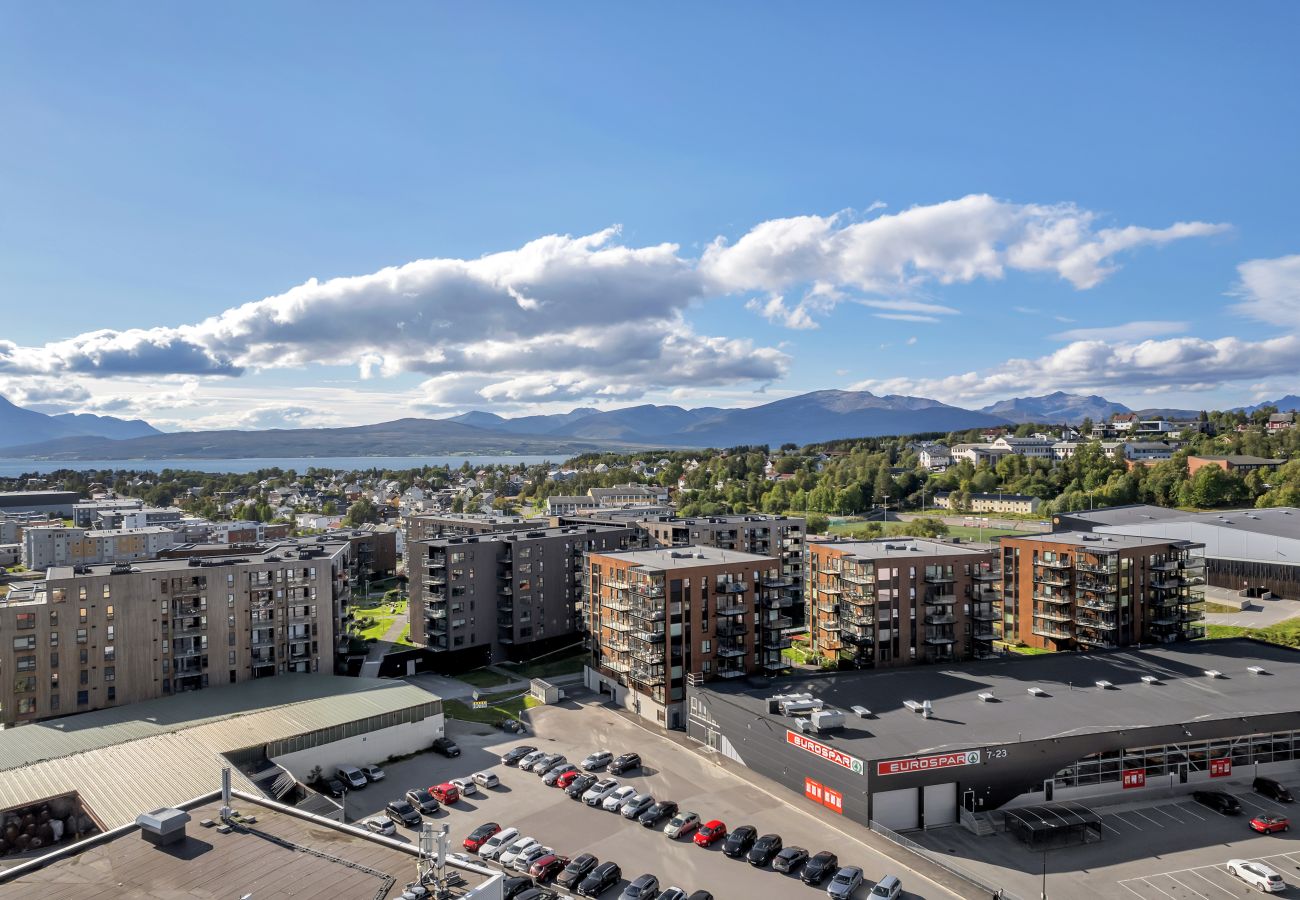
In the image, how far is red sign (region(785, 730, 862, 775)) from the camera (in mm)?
39469

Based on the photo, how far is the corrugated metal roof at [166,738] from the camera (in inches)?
1495


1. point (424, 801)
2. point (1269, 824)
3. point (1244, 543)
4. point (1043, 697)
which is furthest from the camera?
point (1244, 543)

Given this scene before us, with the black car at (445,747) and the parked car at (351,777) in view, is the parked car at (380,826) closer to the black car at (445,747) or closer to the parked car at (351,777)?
the parked car at (351,777)

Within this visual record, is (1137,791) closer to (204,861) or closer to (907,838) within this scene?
(907,838)

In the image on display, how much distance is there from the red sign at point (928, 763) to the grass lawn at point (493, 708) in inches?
1178

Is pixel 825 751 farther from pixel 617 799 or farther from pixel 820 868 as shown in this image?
pixel 617 799

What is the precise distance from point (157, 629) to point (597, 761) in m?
34.4

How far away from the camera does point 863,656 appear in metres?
59.4

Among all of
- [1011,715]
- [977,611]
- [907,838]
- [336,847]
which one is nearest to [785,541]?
[977,611]

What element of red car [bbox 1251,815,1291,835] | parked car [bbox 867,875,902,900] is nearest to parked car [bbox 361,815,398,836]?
parked car [bbox 867,875,902,900]

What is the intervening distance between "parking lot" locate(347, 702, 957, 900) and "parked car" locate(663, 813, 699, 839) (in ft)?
1.17

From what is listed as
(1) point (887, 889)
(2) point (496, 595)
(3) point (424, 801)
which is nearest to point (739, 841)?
(1) point (887, 889)

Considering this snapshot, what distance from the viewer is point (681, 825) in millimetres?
39125

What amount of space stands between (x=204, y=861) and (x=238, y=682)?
38755 mm
